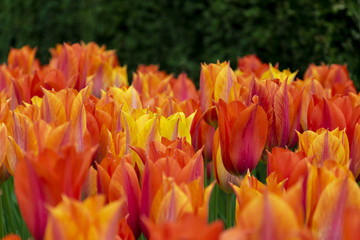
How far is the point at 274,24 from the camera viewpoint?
4738 millimetres

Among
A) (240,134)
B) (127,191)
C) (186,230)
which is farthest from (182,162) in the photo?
(186,230)

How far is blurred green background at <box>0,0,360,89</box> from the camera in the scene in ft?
13.1

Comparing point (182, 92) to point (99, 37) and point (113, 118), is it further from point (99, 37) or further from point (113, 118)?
point (99, 37)

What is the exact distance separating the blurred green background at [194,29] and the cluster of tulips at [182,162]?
212cm

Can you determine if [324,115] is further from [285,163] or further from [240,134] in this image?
[285,163]

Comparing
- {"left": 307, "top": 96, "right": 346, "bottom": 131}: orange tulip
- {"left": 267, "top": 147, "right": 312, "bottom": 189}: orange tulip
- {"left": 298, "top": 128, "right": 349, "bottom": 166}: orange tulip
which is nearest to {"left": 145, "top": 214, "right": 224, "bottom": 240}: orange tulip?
{"left": 267, "top": 147, "right": 312, "bottom": 189}: orange tulip

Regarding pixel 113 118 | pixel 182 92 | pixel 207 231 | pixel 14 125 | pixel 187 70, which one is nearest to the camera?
pixel 207 231

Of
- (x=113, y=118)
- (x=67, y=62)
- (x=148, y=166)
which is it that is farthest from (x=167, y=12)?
(x=148, y=166)

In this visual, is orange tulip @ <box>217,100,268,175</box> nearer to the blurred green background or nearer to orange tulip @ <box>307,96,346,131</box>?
orange tulip @ <box>307,96,346,131</box>

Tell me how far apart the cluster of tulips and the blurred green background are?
212 cm

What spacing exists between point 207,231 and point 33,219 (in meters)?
0.39

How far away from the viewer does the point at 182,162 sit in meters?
1.10

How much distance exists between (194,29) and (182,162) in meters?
4.38

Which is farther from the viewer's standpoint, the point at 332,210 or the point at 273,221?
the point at 332,210
